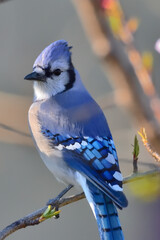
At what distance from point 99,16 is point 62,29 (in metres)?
2.39

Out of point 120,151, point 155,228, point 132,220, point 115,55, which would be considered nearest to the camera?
point 115,55

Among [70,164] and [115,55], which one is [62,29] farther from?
[70,164]

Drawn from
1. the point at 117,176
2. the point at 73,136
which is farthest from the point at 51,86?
the point at 117,176

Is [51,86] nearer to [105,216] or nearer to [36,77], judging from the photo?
[36,77]

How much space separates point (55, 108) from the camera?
272cm

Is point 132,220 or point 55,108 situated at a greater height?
point 55,108

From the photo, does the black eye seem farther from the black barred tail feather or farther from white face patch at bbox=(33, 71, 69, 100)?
the black barred tail feather

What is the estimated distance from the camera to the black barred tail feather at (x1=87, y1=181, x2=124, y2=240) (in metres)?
2.17

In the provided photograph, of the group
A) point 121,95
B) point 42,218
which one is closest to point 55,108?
point 121,95

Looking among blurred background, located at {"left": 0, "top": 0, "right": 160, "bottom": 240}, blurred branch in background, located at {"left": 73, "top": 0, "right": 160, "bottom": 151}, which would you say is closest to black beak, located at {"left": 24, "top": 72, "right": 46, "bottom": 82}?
blurred branch in background, located at {"left": 73, "top": 0, "right": 160, "bottom": 151}

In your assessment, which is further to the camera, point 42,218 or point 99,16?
point 99,16

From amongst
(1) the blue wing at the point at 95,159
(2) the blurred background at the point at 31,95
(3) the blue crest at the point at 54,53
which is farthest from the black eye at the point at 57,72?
(2) the blurred background at the point at 31,95

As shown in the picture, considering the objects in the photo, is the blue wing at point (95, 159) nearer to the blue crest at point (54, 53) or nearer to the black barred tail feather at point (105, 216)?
the black barred tail feather at point (105, 216)

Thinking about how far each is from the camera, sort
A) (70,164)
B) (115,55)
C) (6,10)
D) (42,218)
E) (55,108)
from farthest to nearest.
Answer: (6,10) → (115,55) → (55,108) → (70,164) → (42,218)
